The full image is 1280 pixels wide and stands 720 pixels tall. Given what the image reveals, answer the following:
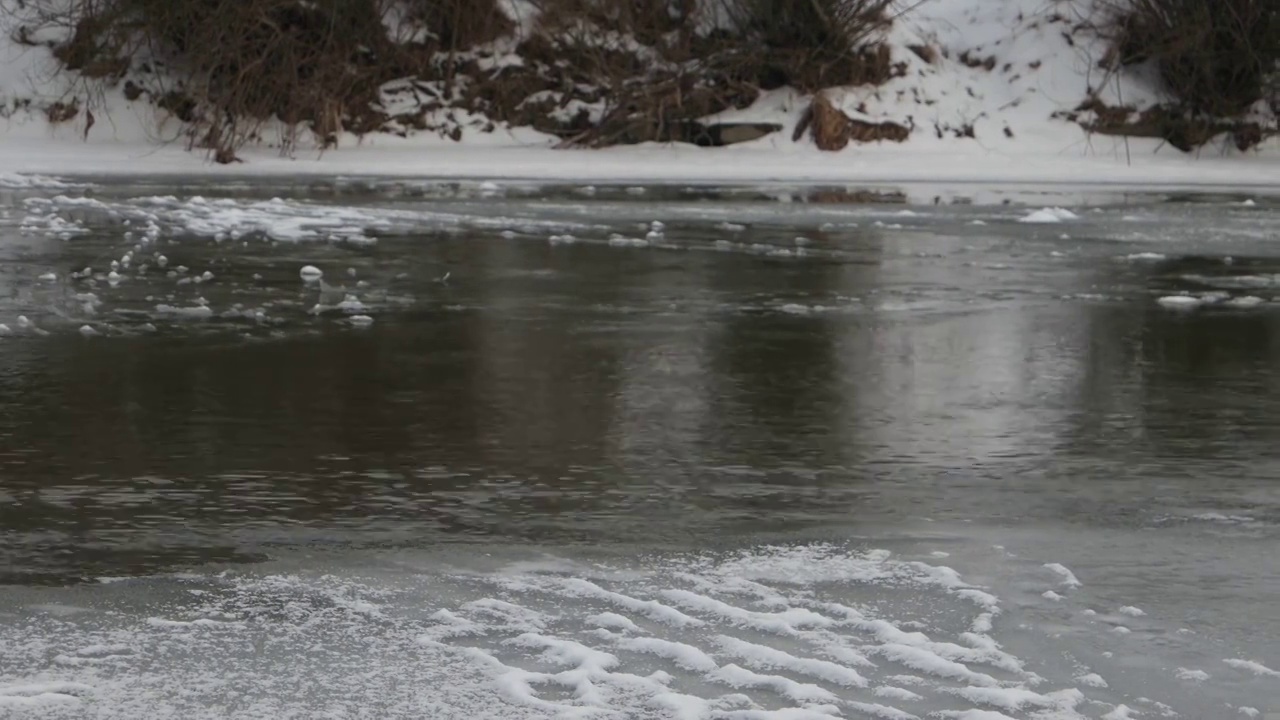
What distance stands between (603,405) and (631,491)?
52.5 inches

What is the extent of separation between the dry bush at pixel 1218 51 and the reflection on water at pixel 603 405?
1437cm

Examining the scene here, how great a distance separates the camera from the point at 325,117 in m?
23.1

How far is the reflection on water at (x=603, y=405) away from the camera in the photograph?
529cm

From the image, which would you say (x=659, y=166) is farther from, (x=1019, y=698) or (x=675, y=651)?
(x=1019, y=698)

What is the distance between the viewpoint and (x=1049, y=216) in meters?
15.4

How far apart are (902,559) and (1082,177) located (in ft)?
59.5

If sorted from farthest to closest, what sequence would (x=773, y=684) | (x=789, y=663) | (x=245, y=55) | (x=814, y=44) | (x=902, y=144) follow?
(x=814, y=44), (x=902, y=144), (x=245, y=55), (x=789, y=663), (x=773, y=684)

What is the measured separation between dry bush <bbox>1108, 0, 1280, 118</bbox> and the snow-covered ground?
0.65 metres

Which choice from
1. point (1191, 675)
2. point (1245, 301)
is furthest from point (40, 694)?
point (1245, 301)

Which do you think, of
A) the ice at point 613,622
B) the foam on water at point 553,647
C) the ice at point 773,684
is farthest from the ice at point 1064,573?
the ice at point 613,622

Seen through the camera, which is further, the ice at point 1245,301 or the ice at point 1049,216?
the ice at point 1049,216

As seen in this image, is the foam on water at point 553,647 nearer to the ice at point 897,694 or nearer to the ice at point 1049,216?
the ice at point 897,694

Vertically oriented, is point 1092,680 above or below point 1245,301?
below

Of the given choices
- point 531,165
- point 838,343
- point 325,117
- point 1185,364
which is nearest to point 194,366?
point 838,343
